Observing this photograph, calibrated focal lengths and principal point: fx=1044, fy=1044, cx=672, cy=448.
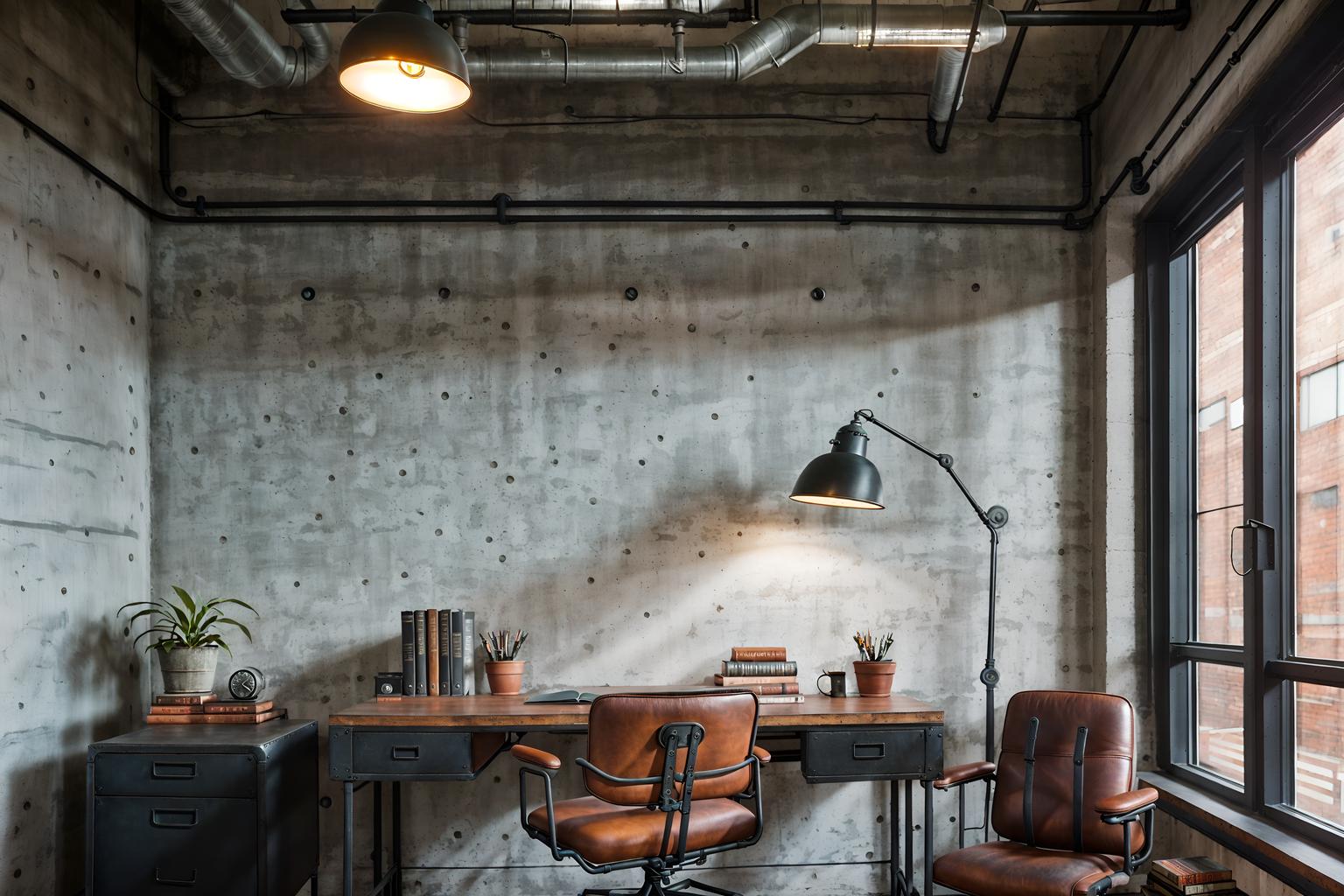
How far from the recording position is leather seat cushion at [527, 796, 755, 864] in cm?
309

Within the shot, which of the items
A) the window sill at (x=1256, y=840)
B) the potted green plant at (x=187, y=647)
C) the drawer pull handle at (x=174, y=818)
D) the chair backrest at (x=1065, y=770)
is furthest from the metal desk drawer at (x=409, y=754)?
the window sill at (x=1256, y=840)

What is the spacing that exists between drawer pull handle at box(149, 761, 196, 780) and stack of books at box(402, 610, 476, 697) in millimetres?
792

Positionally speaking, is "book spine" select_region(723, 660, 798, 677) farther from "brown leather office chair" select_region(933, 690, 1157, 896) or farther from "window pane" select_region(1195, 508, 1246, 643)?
"window pane" select_region(1195, 508, 1246, 643)

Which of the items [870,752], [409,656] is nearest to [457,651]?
[409,656]

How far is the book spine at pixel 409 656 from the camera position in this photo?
404 cm

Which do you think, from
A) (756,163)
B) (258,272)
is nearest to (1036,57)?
(756,163)

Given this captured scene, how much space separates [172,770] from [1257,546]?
359cm

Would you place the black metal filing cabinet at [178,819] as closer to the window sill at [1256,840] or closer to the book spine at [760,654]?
the book spine at [760,654]

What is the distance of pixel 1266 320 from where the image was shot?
327 centimetres

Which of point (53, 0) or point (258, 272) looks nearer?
point (53, 0)

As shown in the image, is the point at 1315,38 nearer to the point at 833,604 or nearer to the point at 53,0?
the point at 833,604

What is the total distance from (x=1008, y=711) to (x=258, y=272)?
3.46 m

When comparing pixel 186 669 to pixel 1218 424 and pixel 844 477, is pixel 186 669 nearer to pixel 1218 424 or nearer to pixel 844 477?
pixel 844 477

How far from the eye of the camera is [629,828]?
3117mm
